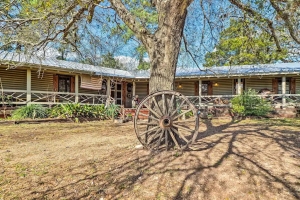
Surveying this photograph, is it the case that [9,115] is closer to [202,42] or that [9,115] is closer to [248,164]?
[202,42]

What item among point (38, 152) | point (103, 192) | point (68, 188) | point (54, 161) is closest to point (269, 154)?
point (103, 192)

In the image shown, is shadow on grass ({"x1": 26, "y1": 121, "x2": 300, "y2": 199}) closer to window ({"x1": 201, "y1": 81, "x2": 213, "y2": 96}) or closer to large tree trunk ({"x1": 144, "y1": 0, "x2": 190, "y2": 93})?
large tree trunk ({"x1": 144, "y1": 0, "x2": 190, "y2": 93})

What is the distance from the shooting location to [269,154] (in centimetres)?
364

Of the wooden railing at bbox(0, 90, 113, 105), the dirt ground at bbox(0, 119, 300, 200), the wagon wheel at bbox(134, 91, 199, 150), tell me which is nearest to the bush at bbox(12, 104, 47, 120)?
the wooden railing at bbox(0, 90, 113, 105)

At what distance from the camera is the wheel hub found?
149 inches

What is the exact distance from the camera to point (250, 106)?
10.5 metres

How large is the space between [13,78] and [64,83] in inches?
116

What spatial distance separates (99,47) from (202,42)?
3.81 meters

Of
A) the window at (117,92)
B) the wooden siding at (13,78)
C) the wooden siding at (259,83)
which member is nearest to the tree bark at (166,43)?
the wooden siding at (13,78)

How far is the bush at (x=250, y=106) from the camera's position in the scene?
10367 millimetres

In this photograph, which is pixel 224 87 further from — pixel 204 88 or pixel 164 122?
pixel 164 122

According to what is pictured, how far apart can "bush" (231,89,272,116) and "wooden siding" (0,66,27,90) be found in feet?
41.0

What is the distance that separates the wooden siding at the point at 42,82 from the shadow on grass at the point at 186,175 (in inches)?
457

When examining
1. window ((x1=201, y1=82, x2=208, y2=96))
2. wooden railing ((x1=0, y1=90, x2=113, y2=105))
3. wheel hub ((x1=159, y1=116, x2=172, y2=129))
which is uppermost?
window ((x1=201, y1=82, x2=208, y2=96))
